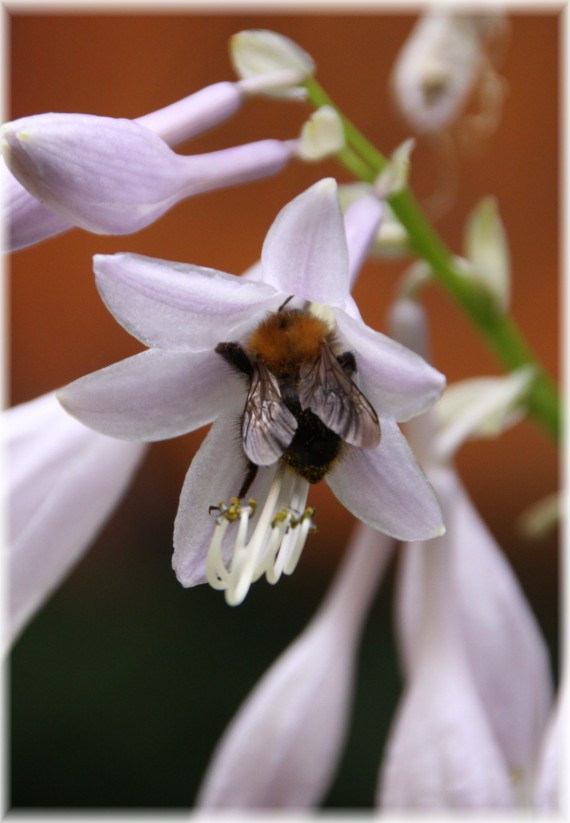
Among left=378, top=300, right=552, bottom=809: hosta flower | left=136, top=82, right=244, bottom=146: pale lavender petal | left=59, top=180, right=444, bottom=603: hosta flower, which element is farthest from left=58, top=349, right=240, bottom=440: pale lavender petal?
left=378, top=300, right=552, bottom=809: hosta flower

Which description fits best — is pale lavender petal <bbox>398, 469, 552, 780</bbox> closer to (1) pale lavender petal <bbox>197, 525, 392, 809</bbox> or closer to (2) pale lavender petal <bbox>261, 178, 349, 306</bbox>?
(1) pale lavender petal <bbox>197, 525, 392, 809</bbox>

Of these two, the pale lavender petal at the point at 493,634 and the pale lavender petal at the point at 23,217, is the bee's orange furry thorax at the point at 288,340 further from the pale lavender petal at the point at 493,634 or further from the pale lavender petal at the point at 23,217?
the pale lavender petal at the point at 493,634

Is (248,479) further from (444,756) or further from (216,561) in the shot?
(444,756)

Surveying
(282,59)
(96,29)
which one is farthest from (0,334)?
(96,29)

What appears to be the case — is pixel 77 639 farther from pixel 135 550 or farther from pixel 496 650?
pixel 496 650

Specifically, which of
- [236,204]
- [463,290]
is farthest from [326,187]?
[236,204]

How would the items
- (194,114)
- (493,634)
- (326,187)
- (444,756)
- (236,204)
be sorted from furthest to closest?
(236,204) → (493,634) → (444,756) → (194,114) → (326,187)
